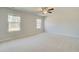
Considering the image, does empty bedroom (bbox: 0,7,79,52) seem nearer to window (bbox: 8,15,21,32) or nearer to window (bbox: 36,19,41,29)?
window (bbox: 8,15,21,32)

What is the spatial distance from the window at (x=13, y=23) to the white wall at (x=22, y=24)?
231 millimetres

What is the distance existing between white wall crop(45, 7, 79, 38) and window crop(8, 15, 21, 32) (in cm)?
218

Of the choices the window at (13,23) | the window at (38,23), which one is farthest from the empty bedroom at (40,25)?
the window at (38,23)

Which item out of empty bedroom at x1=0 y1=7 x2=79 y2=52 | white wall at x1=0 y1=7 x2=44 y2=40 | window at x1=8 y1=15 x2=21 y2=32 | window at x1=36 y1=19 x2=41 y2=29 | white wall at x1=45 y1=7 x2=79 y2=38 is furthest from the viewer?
window at x1=36 y1=19 x2=41 y2=29

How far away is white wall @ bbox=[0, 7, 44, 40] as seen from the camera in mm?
5109

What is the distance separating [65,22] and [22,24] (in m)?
3.01

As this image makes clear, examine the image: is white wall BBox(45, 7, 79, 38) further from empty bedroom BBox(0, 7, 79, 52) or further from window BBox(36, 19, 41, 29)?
window BBox(36, 19, 41, 29)

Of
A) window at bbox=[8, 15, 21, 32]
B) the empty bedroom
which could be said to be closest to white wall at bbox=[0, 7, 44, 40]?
the empty bedroom

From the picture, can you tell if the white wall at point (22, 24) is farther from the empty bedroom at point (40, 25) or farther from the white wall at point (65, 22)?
the white wall at point (65, 22)

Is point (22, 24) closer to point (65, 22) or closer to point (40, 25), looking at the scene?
point (40, 25)

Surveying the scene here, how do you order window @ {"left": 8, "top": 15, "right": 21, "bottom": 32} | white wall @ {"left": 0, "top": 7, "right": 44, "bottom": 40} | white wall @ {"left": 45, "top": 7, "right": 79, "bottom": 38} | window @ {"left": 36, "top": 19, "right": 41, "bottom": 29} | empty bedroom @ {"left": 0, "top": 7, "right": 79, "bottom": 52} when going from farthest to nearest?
window @ {"left": 36, "top": 19, "right": 41, "bottom": 29}, white wall @ {"left": 45, "top": 7, "right": 79, "bottom": 38}, window @ {"left": 8, "top": 15, "right": 21, "bottom": 32}, empty bedroom @ {"left": 0, "top": 7, "right": 79, "bottom": 52}, white wall @ {"left": 0, "top": 7, "right": 44, "bottom": 40}

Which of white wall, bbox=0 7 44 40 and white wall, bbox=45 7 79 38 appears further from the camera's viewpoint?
white wall, bbox=45 7 79 38
